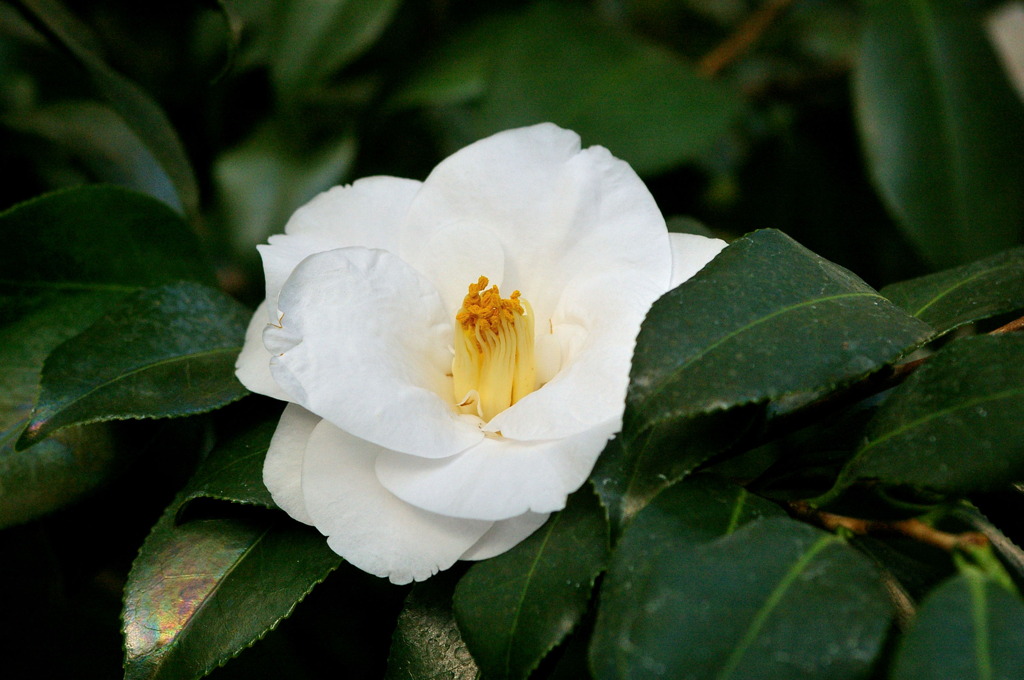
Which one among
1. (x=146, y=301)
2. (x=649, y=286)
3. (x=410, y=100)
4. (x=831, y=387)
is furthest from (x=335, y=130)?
(x=831, y=387)

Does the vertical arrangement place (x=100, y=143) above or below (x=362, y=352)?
below

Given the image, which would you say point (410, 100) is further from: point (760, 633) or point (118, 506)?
point (760, 633)

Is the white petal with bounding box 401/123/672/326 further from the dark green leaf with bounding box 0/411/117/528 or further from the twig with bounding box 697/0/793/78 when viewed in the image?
the twig with bounding box 697/0/793/78

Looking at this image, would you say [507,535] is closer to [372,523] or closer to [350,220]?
[372,523]

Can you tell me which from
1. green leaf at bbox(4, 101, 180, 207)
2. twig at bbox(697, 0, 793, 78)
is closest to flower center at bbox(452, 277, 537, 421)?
green leaf at bbox(4, 101, 180, 207)

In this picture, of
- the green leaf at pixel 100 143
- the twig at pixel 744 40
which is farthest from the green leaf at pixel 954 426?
the twig at pixel 744 40

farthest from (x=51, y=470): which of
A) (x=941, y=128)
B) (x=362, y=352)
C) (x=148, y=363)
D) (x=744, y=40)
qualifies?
(x=744, y=40)
